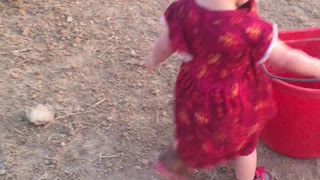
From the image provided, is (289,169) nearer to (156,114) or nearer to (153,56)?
(156,114)

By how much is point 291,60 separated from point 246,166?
501mm

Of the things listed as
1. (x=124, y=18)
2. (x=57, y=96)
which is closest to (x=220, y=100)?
(x=57, y=96)

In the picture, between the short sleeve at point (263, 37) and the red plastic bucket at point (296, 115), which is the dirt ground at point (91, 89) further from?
the short sleeve at point (263, 37)

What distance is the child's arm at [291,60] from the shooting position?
1.45 meters

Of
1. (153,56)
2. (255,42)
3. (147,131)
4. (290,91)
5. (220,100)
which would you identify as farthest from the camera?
(147,131)

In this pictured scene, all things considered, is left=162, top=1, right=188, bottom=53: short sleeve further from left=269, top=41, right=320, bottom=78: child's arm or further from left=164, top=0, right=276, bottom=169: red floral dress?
left=269, top=41, right=320, bottom=78: child's arm

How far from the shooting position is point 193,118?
1.61 metres

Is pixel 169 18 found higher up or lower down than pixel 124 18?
higher up

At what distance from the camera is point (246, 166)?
6.07 ft

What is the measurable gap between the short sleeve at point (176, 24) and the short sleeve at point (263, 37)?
17cm

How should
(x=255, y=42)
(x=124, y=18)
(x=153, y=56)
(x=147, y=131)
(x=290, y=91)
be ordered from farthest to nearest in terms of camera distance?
(x=124, y=18), (x=147, y=131), (x=290, y=91), (x=153, y=56), (x=255, y=42)

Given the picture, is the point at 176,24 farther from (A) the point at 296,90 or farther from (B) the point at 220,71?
(A) the point at 296,90

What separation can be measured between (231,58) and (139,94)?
2.83ft

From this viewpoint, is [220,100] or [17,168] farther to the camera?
[17,168]
